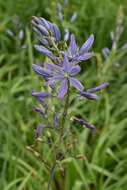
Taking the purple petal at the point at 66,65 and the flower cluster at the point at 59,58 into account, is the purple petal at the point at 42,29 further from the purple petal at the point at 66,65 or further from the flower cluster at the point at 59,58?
the purple petal at the point at 66,65

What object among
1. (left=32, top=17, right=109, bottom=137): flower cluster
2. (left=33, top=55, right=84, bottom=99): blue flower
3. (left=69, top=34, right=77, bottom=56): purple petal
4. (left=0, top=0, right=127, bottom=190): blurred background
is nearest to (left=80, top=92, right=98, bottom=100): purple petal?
(left=32, top=17, right=109, bottom=137): flower cluster

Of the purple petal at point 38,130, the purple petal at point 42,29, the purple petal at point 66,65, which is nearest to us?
the purple petal at point 66,65

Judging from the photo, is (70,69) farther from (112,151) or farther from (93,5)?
(93,5)

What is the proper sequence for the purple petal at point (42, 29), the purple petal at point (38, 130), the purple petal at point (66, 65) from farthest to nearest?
the purple petal at point (38, 130) < the purple petal at point (42, 29) < the purple petal at point (66, 65)

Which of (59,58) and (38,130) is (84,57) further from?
(38,130)

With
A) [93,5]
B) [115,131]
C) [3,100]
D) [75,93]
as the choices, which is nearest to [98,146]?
[115,131]

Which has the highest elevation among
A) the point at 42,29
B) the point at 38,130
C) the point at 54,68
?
the point at 42,29

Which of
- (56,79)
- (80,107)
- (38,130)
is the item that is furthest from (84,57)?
(80,107)

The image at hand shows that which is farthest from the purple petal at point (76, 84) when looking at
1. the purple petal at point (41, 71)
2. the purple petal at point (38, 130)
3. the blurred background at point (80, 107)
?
the blurred background at point (80, 107)
